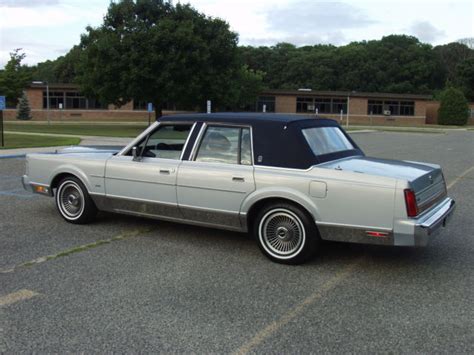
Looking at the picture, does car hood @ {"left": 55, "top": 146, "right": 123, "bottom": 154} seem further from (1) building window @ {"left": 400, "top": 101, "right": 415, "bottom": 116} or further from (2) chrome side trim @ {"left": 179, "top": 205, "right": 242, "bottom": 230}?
(1) building window @ {"left": 400, "top": 101, "right": 415, "bottom": 116}

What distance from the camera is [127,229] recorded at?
661 centimetres

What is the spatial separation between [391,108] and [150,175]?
69.6 metres

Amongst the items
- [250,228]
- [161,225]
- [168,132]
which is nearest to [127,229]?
[161,225]

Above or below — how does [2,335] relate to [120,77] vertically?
below

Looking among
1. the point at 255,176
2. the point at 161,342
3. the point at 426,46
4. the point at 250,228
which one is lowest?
the point at 161,342

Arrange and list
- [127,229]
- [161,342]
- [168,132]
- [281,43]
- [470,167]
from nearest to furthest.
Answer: [161,342] < [168,132] < [127,229] < [470,167] < [281,43]

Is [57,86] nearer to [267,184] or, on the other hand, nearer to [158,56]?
[158,56]

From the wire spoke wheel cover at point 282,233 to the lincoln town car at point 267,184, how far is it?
0.03 feet

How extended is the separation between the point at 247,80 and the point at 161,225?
194 ft

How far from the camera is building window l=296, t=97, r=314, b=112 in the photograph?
6975 centimetres

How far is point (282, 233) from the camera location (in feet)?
17.2

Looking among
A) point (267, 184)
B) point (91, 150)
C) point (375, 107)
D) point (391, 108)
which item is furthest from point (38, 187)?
point (391, 108)

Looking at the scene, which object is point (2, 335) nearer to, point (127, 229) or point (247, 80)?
point (127, 229)

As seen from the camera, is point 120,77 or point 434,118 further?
point 434,118
